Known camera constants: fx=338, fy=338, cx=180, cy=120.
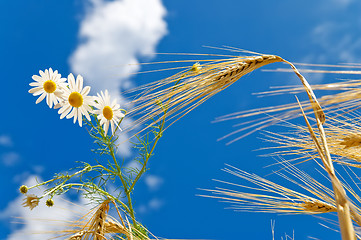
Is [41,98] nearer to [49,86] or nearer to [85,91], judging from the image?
[49,86]

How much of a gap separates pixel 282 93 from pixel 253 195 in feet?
1.97

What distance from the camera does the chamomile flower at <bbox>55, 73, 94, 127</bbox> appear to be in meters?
1.08

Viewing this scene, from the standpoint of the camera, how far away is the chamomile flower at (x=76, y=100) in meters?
1.08

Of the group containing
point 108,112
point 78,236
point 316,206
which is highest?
point 108,112

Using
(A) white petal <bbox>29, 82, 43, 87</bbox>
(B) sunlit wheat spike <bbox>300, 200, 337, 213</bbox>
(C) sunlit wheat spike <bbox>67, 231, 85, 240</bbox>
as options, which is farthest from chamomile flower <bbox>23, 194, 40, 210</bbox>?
(B) sunlit wheat spike <bbox>300, 200, 337, 213</bbox>

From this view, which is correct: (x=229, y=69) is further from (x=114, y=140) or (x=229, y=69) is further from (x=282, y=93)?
(x=114, y=140)

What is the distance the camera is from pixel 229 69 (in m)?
0.93

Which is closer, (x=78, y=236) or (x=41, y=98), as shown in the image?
(x=78, y=236)

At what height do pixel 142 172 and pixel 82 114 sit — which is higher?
pixel 82 114

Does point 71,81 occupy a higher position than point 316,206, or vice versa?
point 71,81

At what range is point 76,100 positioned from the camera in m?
1.08

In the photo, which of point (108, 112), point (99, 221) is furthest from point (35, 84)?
point (99, 221)

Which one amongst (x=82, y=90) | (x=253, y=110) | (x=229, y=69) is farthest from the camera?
(x=82, y=90)

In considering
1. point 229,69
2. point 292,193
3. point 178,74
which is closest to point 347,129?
point 292,193
